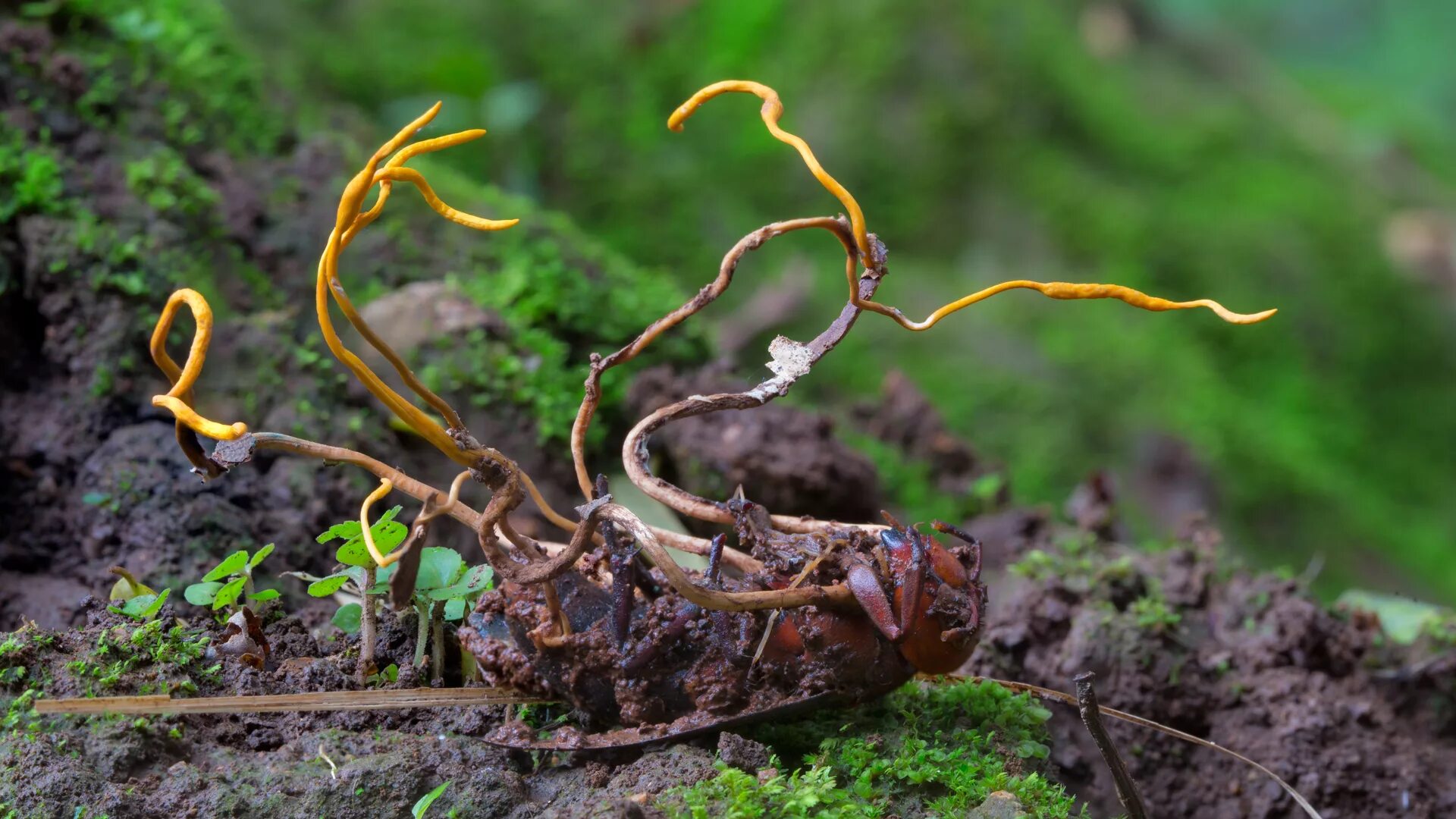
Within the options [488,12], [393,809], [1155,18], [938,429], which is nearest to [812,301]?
[938,429]

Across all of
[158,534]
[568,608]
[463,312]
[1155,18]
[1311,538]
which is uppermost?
[1155,18]

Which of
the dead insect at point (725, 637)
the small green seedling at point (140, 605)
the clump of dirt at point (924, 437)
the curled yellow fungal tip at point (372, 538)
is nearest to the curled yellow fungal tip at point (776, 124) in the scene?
the dead insect at point (725, 637)

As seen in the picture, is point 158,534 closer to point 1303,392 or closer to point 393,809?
point 393,809

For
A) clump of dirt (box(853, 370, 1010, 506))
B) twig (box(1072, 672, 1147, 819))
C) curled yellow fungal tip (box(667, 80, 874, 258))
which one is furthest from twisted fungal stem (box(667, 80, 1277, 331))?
clump of dirt (box(853, 370, 1010, 506))

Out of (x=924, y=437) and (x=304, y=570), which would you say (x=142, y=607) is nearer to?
(x=304, y=570)

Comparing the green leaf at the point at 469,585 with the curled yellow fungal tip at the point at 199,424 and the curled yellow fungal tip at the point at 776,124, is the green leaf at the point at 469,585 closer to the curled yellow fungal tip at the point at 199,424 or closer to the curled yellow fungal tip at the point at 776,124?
the curled yellow fungal tip at the point at 199,424

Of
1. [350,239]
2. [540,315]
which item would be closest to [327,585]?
[350,239]
